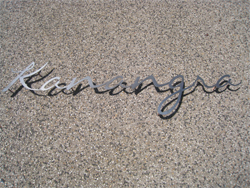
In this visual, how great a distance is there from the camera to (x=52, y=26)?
4.42 feet

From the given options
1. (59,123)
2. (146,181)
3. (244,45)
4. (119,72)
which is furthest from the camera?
(244,45)

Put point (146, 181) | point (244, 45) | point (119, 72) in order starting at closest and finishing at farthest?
point (146, 181) < point (119, 72) < point (244, 45)

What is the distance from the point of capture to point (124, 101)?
114cm

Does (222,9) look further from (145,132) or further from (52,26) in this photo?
(52,26)

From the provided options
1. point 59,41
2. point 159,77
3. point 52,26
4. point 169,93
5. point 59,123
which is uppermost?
point 52,26

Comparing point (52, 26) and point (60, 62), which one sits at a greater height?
point (52, 26)

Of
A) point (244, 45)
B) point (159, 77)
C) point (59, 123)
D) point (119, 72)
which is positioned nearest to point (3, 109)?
point (59, 123)

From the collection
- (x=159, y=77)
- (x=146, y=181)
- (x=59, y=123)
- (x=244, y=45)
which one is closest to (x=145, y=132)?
(x=146, y=181)

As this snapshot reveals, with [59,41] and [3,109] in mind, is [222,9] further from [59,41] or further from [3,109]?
[3,109]

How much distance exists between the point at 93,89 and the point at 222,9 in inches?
53.4

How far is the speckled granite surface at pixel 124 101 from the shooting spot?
1021 millimetres

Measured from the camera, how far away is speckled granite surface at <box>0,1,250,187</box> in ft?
3.35

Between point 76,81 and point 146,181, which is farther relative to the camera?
point 76,81

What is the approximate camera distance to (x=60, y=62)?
1.25 m
